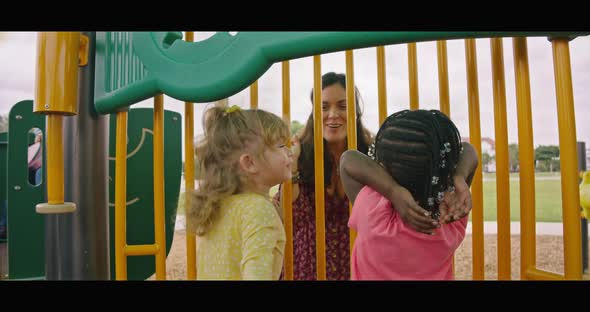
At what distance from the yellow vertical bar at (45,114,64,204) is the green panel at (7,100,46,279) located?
94 cm

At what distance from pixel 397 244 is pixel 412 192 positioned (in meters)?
0.11

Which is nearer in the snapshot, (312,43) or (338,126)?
(312,43)

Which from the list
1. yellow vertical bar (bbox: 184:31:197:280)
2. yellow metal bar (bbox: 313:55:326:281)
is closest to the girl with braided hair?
yellow metal bar (bbox: 313:55:326:281)

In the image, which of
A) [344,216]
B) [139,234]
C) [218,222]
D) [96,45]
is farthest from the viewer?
[139,234]

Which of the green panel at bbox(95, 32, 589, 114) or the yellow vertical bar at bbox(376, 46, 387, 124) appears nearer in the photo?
the green panel at bbox(95, 32, 589, 114)

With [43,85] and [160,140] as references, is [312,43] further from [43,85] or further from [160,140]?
[43,85]

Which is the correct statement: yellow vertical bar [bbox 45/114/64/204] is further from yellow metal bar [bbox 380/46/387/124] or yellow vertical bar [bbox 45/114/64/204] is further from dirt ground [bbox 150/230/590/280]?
dirt ground [bbox 150/230/590/280]

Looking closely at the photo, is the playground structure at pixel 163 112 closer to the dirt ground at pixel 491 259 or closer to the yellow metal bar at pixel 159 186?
the yellow metal bar at pixel 159 186

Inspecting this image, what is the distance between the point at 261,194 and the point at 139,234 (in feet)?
3.89

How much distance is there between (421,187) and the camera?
0.78 meters

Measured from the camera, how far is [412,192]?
79 cm

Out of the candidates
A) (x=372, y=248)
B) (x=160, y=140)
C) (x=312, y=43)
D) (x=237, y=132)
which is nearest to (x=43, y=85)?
(x=160, y=140)

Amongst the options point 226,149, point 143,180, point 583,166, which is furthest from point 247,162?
point 583,166

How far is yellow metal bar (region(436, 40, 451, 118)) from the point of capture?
2.78 feet
